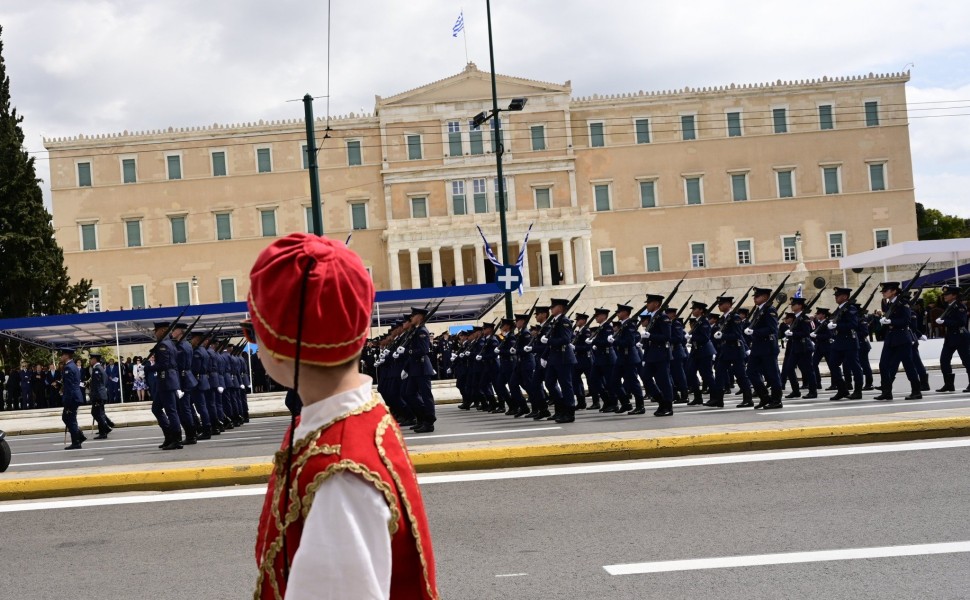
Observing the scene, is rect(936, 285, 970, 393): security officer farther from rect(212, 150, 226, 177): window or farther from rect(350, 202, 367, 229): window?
rect(212, 150, 226, 177): window

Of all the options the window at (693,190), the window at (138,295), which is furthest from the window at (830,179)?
the window at (138,295)

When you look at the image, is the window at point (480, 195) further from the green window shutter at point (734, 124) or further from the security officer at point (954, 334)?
the security officer at point (954, 334)

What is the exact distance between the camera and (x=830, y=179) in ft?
219

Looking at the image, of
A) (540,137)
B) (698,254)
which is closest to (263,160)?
(540,137)

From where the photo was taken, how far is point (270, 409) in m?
22.2

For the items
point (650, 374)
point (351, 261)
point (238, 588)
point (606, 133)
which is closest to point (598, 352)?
point (650, 374)

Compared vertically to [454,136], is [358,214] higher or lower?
lower

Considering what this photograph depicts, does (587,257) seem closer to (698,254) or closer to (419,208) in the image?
(698,254)

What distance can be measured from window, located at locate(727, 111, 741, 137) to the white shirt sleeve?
6723 centimetres

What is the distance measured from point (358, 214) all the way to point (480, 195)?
7.93 metres

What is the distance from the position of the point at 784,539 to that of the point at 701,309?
12.0 meters

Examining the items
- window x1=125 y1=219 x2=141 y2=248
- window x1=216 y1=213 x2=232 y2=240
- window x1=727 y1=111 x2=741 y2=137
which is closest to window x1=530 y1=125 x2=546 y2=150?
window x1=727 y1=111 x2=741 y2=137

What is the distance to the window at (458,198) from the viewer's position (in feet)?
214

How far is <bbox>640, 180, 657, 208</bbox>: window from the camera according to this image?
218 feet
